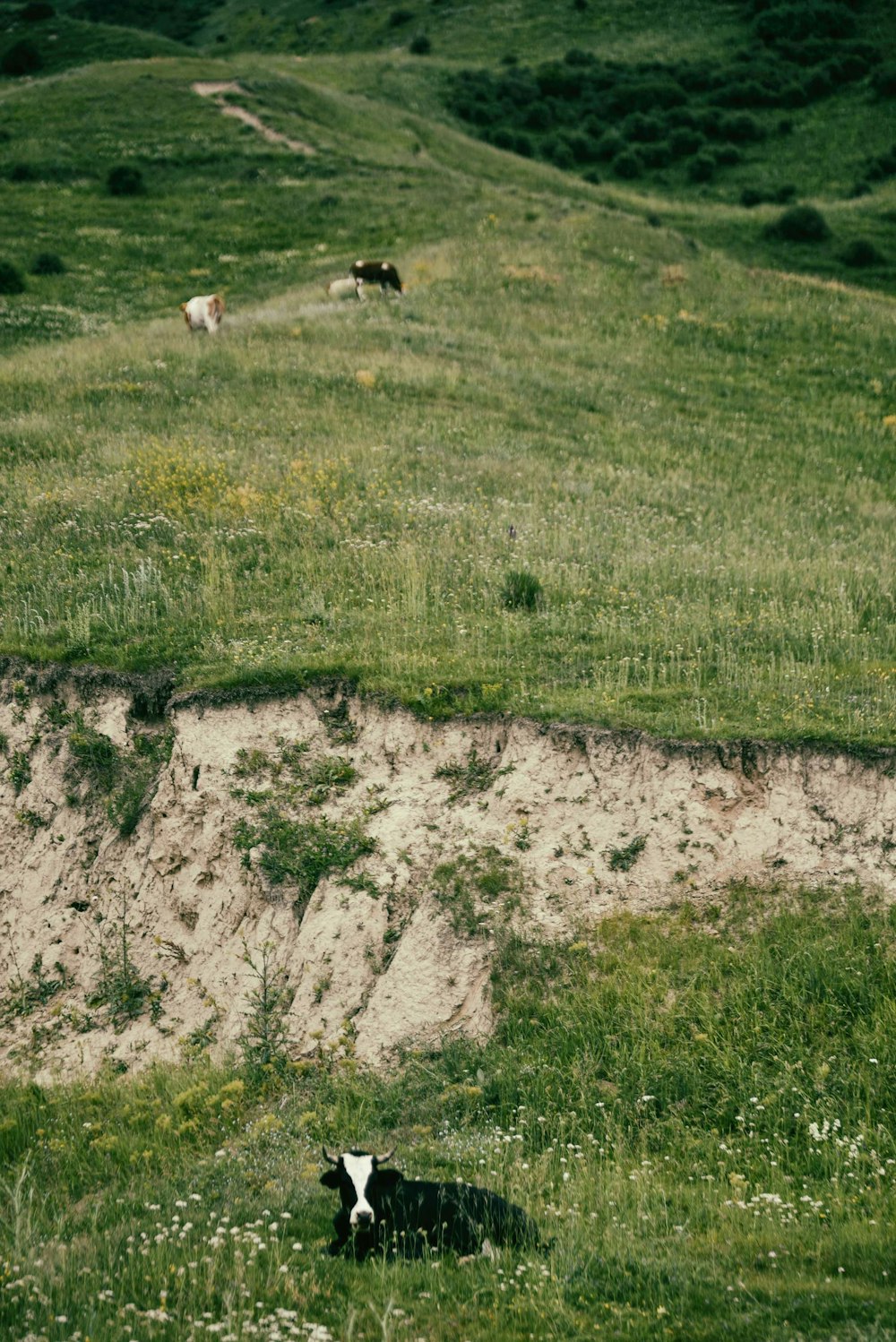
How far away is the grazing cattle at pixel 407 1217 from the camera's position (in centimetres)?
659

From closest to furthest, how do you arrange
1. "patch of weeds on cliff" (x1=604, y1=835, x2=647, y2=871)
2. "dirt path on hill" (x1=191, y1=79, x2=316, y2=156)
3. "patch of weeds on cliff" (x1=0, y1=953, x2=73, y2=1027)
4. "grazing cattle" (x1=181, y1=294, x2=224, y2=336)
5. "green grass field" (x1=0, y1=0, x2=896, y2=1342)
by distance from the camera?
"green grass field" (x1=0, y1=0, x2=896, y2=1342) < "patch of weeds on cliff" (x1=604, y1=835, x2=647, y2=871) < "patch of weeds on cliff" (x1=0, y1=953, x2=73, y2=1027) < "grazing cattle" (x1=181, y1=294, x2=224, y2=336) < "dirt path on hill" (x1=191, y1=79, x2=316, y2=156)

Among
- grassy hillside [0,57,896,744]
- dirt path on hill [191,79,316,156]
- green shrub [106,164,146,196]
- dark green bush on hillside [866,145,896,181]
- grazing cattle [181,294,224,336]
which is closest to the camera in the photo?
grassy hillside [0,57,896,744]

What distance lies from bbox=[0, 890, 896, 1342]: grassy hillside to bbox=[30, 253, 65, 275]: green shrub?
39.1 m

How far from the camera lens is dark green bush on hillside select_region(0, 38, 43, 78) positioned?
3273 inches

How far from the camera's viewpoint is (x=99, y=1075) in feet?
33.4

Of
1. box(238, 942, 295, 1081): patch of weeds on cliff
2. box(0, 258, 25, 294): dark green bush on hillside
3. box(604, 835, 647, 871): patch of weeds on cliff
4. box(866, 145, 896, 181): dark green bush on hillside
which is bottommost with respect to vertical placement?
box(238, 942, 295, 1081): patch of weeds on cliff

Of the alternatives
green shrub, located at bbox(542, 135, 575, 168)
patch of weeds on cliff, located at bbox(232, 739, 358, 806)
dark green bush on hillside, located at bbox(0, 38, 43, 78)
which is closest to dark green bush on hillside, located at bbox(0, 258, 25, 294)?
patch of weeds on cliff, located at bbox(232, 739, 358, 806)

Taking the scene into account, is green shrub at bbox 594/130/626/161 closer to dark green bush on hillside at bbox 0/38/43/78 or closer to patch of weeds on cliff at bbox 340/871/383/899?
dark green bush on hillside at bbox 0/38/43/78

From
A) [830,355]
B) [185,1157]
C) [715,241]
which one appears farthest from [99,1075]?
[715,241]

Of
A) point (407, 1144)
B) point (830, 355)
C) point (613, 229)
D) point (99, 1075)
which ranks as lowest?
point (99, 1075)

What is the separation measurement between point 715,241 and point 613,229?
13288 millimetres

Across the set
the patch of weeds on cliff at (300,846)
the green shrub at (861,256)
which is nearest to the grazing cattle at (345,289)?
the green shrub at (861,256)

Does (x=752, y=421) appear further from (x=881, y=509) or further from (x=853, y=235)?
(x=853, y=235)

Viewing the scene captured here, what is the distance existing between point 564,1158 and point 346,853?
4070 millimetres
